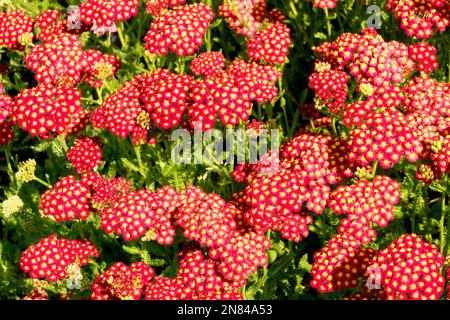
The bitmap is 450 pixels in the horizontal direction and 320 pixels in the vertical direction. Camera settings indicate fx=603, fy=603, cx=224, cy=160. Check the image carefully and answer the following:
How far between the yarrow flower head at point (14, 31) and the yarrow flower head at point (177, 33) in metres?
1.63

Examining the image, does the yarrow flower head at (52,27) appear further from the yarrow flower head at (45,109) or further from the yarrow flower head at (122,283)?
the yarrow flower head at (122,283)

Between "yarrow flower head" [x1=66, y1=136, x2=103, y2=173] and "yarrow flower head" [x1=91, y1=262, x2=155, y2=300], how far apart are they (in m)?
1.47

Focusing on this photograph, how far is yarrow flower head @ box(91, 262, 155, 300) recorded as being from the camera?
5480 millimetres

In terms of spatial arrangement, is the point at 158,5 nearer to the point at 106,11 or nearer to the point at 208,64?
the point at 106,11

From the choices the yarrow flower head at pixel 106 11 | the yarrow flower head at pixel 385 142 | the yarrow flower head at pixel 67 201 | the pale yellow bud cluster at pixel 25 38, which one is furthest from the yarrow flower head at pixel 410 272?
the pale yellow bud cluster at pixel 25 38

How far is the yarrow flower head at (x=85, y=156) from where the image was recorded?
6727 millimetres

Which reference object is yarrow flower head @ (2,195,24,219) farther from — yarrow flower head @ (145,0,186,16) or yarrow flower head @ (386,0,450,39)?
yarrow flower head @ (386,0,450,39)

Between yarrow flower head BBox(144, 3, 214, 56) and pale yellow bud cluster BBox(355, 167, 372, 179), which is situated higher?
yarrow flower head BBox(144, 3, 214, 56)

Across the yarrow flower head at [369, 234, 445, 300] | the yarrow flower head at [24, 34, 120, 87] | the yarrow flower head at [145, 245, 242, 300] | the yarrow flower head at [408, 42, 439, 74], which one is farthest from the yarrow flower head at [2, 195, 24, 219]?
the yarrow flower head at [408, 42, 439, 74]

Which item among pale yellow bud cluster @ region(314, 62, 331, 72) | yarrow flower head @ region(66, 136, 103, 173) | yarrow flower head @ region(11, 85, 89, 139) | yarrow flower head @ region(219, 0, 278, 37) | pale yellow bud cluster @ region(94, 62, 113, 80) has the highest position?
yarrow flower head @ region(219, 0, 278, 37)

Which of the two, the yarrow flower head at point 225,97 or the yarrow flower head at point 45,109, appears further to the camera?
the yarrow flower head at point 45,109

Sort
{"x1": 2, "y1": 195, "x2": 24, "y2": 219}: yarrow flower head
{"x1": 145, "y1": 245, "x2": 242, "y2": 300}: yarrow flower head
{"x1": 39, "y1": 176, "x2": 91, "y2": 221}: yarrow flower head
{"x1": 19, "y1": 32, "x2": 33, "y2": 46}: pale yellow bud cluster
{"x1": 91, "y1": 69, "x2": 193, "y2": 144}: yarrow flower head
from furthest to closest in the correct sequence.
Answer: {"x1": 19, "y1": 32, "x2": 33, "y2": 46}: pale yellow bud cluster, {"x1": 2, "y1": 195, "x2": 24, "y2": 219}: yarrow flower head, {"x1": 91, "y1": 69, "x2": 193, "y2": 144}: yarrow flower head, {"x1": 39, "y1": 176, "x2": 91, "y2": 221}: yarrow flower head, {"x1": 145, "y1": 245, "x2": 242, "y2": 300}: yarrow flower head

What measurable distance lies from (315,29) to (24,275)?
5.04 m

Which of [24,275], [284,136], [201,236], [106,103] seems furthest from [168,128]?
[24,275]
